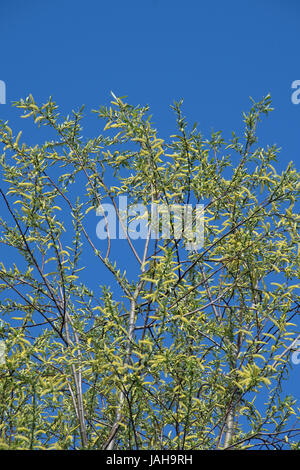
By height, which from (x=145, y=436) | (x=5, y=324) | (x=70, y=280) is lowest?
(x=145, y=436)

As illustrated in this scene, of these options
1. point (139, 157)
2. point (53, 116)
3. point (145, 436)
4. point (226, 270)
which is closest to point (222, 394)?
point (145, 436)

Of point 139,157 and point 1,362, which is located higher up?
point 139,157

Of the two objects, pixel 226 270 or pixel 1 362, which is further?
pixel 226 270

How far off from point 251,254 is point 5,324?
1767mm

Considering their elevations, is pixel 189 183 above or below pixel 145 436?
above

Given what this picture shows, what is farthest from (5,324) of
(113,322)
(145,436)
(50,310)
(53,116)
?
(53,116)

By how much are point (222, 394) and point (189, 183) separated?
1.53m

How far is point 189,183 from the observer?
438cm

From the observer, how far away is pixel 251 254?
14.3ft
